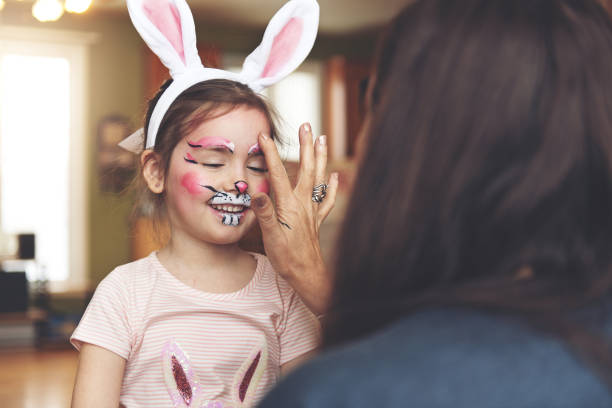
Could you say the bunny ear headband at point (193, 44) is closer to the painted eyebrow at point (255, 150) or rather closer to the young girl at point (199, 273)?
the young girl at point (199, 273)

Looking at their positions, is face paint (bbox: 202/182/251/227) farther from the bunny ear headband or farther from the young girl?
the bunny ear headband

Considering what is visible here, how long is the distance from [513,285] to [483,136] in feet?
0.38

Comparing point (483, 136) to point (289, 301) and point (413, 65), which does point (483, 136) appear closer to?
point (413, 65)

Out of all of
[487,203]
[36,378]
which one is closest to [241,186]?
[487,203]

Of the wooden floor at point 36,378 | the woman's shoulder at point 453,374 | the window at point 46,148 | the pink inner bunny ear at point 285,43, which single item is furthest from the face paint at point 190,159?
the window at point 46,148

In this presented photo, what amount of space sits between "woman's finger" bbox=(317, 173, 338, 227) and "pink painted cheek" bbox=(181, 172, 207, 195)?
21 cm

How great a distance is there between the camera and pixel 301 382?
0.48 meters

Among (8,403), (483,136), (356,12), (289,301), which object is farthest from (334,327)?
(356,12)

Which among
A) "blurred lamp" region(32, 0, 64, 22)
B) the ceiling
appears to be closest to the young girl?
"blurred lamp" region(32, 0, 64, 22)

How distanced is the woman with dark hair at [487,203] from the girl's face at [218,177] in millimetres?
627

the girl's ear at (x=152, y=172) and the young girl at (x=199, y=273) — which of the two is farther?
the girl's ear at (x=152, y=172)

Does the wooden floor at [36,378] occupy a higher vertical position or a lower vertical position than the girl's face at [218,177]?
lower

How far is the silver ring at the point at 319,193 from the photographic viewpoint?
1269 mm

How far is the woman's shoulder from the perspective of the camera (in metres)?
0.47
